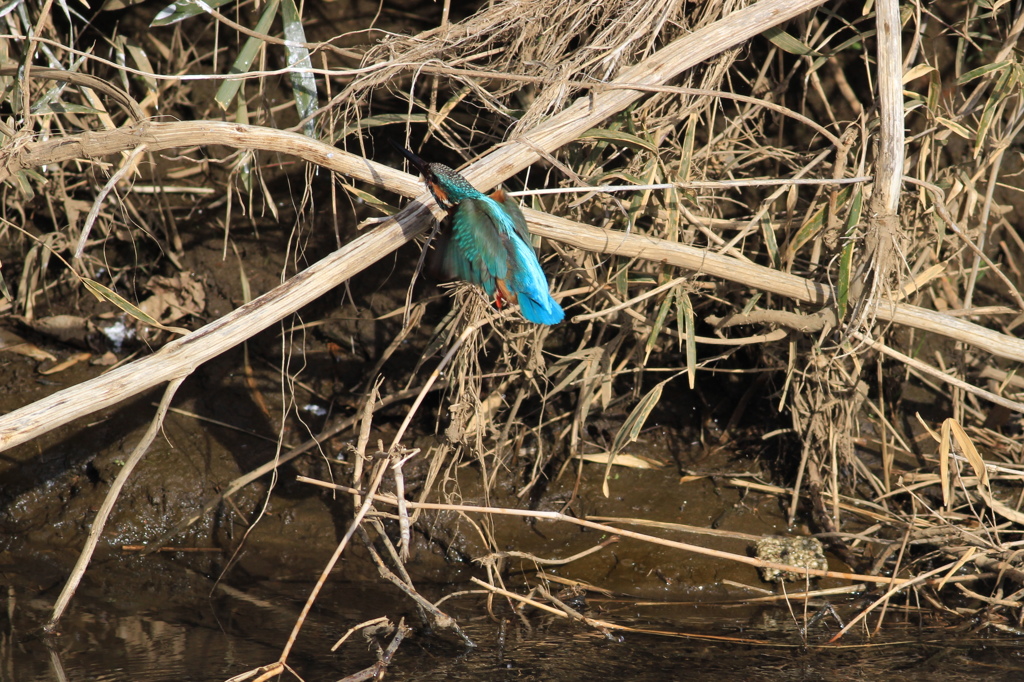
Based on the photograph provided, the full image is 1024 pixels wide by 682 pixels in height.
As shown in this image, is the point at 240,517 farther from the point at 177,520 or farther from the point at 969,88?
the point at 969,88

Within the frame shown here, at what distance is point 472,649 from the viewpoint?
104 inches

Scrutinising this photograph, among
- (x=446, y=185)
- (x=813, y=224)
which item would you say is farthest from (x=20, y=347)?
(x=813, y=224)

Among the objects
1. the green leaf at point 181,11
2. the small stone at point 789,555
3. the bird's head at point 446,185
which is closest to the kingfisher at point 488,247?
the bird's head at point 446,185

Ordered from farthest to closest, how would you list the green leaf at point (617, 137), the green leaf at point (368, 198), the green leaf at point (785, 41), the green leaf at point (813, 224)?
the green leaf at point (785, 41) → the green leaf at point (813, 224) → the green leaf at point (617, 137) → the green leaf at point (368, 198)

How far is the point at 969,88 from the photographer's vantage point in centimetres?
355

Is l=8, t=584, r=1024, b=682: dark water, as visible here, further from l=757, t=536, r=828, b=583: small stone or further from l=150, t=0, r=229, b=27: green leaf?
l=150, t=0, r=229, b=27: green leaf

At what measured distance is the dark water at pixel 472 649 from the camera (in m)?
2.50

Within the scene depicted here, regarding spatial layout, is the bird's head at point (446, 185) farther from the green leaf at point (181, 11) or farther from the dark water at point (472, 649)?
the dark water at point (472, 649)

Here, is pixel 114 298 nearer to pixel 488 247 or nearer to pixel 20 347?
pixel 488 247

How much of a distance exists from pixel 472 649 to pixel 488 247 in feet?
4.38

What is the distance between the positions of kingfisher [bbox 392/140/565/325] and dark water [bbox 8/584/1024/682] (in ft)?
3.74

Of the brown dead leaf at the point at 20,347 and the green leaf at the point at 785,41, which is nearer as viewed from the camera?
the green leaf at the point at 785,41

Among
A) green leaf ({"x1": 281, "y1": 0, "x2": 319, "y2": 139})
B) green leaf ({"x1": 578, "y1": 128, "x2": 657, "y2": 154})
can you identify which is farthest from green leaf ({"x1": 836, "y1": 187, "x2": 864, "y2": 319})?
green leaf ({"x1": 281, "y1": 0, "x2": 319, "y2": 139})

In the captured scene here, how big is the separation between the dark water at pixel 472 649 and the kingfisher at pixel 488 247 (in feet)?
3.74
